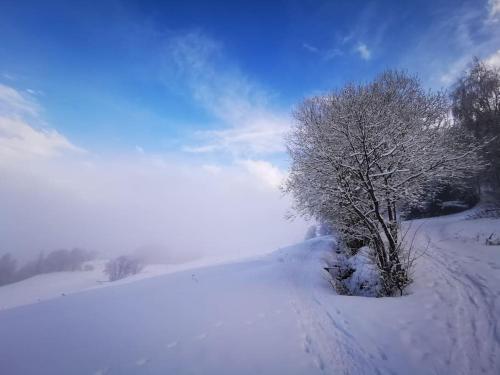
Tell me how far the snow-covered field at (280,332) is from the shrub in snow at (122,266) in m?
46.4

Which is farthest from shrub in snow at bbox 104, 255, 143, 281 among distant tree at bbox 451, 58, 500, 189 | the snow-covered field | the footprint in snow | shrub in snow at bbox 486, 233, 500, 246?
distant tree at bbox 451, 58, 500, 189

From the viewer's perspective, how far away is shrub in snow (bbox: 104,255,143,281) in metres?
49.8

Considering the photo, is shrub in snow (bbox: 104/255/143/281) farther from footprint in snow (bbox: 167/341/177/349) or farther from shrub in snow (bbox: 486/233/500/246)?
shrub in snow (bbox: 486/233/500/246)

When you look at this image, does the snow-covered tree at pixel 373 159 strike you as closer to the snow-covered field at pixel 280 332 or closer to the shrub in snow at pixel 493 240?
the snow-covered field at pixel 280 332

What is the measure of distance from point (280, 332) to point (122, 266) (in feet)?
189

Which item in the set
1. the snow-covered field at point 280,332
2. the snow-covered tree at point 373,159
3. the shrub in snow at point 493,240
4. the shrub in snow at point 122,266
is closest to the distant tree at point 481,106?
the snow-covered tree at point 373,159

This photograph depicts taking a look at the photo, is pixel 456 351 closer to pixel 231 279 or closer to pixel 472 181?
pixel 231 279

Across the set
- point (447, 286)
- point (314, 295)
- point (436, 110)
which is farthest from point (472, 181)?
point (314, 295)

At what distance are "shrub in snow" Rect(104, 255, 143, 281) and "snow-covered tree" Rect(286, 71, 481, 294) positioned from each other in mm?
50558

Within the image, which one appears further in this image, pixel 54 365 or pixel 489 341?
pixel 54 365

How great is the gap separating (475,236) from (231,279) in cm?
1313

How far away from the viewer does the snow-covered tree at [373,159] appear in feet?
25.4

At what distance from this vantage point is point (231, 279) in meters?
11.7

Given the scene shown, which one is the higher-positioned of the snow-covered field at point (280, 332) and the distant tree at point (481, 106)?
Answer: the distant tree at point (481, 106)
